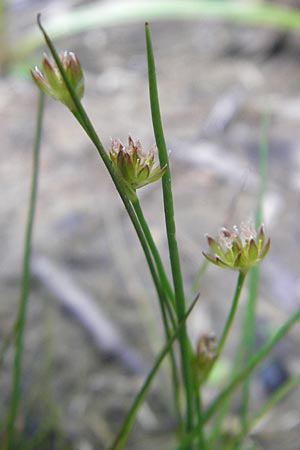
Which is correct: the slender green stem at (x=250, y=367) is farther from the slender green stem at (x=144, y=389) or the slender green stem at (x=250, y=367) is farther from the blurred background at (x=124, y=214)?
the blurred background at (x=124, y=214)

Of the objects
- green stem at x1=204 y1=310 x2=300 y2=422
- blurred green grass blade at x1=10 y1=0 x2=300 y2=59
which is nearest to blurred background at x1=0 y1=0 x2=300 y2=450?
blurred green grass blade at x1=10 y1=0 x2=300 y2=59

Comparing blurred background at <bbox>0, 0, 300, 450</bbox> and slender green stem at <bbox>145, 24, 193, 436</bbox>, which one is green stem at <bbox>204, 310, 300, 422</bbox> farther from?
blurred background at <bbox>0, 0, 300, 450</bbox>

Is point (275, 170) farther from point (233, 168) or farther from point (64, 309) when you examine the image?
point (64, 309)

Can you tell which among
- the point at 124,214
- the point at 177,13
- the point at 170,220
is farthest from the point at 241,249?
the point at 177,13

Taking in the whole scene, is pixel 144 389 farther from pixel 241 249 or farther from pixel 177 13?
pixel 177 13

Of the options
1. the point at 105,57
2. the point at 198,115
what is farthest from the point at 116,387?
the point at 105,57

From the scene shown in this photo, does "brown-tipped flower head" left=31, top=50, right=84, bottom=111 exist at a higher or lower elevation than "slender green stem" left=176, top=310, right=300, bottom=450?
higher
